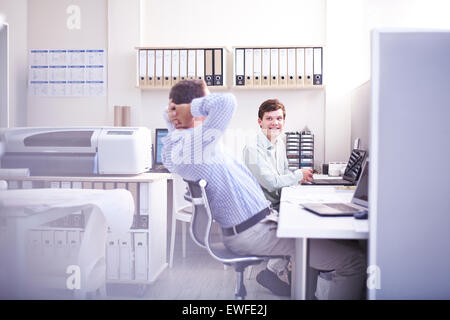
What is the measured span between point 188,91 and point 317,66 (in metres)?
1.87

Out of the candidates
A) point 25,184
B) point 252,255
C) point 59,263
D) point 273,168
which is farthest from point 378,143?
point 25,184

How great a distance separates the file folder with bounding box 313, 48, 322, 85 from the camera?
324cm

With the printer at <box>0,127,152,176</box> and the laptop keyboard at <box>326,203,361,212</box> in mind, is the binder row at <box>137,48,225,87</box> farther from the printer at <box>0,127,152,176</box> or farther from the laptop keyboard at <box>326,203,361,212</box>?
the laptop keyboard at <box>326,203,361,212</box>

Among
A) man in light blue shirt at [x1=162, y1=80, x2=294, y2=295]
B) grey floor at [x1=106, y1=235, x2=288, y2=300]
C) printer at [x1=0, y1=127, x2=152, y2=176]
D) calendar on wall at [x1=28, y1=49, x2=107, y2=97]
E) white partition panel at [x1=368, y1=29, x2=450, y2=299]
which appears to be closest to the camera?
white partition panel at [x1=368, y1=29, x2=450, y2=299]

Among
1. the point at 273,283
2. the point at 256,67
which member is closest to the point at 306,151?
the point at 256,67

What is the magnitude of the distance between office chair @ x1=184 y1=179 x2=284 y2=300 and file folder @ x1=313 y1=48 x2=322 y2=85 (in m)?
1.98

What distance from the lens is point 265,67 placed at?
10.8 ft

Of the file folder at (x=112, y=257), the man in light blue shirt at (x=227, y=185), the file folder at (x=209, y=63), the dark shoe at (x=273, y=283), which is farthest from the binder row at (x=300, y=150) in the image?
the man in light blue shirt at (x=227, y=185)

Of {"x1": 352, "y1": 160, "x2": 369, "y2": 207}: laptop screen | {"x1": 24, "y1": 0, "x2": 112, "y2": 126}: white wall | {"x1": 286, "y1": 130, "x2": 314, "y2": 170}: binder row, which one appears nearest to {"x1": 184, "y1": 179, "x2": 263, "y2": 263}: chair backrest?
{"x1": 352, "y1": 160, "x2": 369, "y2": 207}: laptop screen

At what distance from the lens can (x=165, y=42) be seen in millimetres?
3635

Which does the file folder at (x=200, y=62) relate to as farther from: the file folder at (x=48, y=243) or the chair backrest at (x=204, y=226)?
the chair backrest at (x=204, y=226)

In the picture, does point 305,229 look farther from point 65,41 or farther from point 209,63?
point 65,41

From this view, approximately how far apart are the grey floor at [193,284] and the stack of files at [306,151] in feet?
2.95
